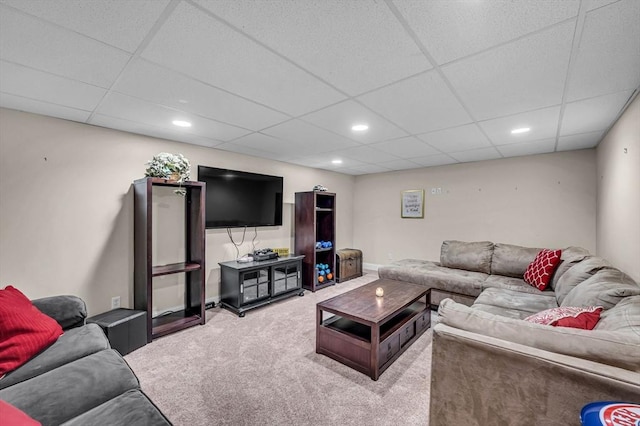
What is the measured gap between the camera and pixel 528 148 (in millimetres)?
3703

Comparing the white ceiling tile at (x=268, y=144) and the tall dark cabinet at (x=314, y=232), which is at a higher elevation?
the white ceiling tile at (x=268, y=144)

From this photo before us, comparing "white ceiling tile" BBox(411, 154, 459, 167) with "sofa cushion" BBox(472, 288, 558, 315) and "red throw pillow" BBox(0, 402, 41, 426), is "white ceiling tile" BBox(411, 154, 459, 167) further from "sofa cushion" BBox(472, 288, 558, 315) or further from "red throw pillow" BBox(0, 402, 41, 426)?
"red throw pillow" BBox(0, 402, 41, 426)

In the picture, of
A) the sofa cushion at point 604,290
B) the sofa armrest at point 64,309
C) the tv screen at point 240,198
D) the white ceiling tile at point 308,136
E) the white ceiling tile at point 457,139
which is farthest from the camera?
the tv screen at point 240,198

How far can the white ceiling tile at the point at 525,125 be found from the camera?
245 cm

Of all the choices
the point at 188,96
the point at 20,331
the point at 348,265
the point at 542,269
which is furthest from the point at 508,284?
the point at 20,331

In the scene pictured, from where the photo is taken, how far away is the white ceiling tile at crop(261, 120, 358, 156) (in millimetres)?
2799

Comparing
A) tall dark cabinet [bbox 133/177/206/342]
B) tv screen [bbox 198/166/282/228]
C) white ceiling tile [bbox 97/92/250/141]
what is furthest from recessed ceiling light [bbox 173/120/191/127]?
tv screen [bbox 198/166/282/228]

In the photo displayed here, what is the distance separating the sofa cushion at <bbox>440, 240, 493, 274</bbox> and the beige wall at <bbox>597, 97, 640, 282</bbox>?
120 centimetres

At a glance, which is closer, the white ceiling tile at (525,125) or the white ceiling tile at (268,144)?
the white ceiling tile at (525,125)

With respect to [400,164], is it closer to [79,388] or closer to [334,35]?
[334,35]

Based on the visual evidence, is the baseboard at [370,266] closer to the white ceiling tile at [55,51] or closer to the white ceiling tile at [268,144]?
the white ceiling tile at [268,144]

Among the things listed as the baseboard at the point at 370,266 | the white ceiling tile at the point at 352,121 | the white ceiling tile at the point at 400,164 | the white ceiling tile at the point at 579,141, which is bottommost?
the baseboard at the point at 370,266

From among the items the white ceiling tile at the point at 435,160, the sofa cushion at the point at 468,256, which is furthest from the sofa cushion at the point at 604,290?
the white ceiling tile at the point at 435,160

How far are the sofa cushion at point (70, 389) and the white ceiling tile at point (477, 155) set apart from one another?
4.42 metres
